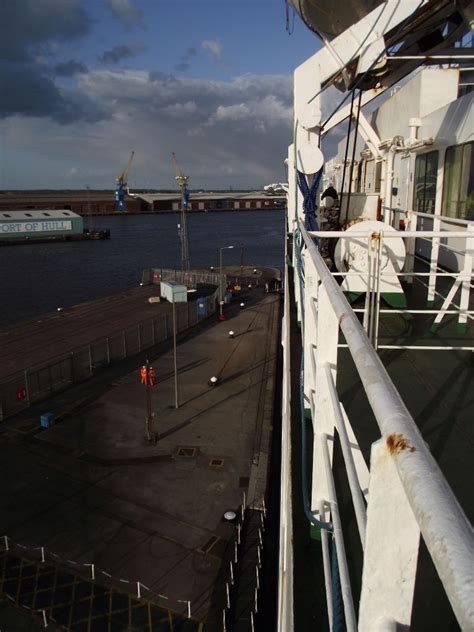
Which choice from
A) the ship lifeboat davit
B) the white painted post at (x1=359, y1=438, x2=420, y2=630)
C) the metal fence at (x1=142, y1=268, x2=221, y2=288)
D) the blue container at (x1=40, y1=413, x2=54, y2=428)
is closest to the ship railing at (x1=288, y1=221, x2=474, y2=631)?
the white painted post at (x1=359, y1=438, x2=420, y2=630)

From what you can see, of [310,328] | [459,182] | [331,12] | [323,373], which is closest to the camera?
[323,373]

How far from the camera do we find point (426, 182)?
12867 millimetres

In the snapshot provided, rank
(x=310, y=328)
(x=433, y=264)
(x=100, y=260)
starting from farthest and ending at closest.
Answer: (x=100, y=260) → (x=433, y=264) → (x=310, y=328)

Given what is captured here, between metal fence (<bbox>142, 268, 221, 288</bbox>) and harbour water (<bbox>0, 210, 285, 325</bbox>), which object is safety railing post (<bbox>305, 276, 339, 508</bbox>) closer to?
metal fence (<bbox>142, 268, 221, 288</bbox>)

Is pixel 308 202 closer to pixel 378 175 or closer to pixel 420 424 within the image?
pixel 420 424

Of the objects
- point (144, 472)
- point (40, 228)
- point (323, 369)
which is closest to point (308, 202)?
point (323, 369)

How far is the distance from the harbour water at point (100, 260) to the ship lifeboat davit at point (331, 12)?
A: 147 ft

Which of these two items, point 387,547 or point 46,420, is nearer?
point 387,547

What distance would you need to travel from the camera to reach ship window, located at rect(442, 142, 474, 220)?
1005 cm

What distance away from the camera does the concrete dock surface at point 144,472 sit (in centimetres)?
1375

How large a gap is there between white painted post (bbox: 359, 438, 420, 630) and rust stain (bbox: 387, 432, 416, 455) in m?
0.01

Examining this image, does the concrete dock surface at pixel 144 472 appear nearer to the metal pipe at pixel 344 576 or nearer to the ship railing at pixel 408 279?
the ship railing at pixel 408 279

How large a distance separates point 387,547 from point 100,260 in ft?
298

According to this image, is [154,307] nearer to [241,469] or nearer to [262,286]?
[262,286]
